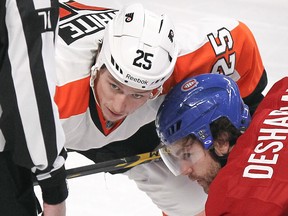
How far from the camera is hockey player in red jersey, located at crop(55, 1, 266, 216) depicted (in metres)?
1.76

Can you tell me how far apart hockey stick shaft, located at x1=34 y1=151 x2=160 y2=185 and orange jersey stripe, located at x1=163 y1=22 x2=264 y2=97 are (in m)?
0.24

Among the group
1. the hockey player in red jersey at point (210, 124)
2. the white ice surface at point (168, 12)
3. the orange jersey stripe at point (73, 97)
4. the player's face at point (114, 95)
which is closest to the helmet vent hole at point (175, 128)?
the hockey player in red jersey at point (210, 124)

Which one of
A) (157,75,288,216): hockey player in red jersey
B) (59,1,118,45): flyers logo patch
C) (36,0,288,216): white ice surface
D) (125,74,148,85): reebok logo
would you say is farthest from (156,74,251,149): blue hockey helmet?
(36,0,288,216): white ice surface

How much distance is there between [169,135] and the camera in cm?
188

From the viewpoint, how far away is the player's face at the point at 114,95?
1794 millimetres

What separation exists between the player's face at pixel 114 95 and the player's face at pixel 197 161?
17 cm

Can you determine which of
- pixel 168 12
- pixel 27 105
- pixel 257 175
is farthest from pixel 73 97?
pixel 168 12

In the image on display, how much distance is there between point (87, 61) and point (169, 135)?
27 centimetres

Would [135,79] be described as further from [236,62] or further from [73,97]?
[236,62]

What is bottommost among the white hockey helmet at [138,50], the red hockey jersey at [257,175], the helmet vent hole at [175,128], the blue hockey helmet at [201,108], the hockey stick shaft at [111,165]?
the hockey stick shaft at [111,165]

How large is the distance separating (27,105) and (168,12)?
1.79 metres

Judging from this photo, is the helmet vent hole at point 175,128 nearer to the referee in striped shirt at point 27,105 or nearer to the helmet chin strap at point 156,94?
the helmet chin strap at point 156,94

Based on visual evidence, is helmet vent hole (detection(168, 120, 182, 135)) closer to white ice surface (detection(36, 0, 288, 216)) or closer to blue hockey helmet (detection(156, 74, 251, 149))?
blue hockey helmet (detection(156, 74, 251, 149))

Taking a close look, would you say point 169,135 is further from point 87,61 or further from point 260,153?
point 260,153
